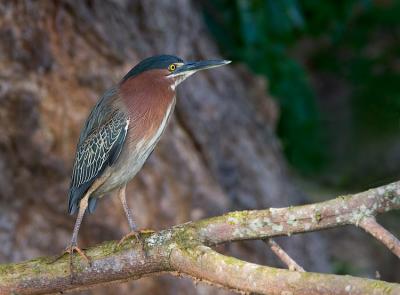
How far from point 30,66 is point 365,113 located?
3865 millimetres

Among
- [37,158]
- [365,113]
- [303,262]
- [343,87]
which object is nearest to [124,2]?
[37,158]

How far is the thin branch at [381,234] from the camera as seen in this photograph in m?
2.25

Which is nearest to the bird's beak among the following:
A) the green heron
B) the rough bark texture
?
the green heron

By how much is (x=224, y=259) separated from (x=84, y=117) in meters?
2.49

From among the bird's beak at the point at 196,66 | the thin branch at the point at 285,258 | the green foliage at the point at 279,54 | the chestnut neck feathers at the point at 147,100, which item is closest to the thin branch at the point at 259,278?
the thin branch at the point at 285,258

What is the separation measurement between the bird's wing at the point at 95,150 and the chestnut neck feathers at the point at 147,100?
0.05 m

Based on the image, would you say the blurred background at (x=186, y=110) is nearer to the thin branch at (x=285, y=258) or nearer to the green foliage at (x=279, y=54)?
the green foliage at (x=279, y=54)

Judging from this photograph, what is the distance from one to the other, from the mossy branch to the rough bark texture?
5.73 feet

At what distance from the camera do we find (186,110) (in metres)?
5.14

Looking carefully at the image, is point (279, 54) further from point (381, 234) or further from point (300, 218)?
point (381, 234)

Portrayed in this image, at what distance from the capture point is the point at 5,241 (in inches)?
186

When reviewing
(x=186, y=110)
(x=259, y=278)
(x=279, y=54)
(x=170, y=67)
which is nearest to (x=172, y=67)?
(x=170, y=67)

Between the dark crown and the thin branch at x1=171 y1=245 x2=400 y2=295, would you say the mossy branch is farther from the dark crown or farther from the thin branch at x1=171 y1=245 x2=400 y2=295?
the dark crown

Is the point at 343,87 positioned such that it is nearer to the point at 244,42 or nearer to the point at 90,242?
the point at 244,42
